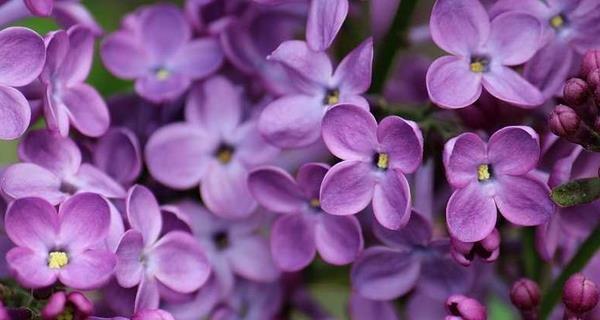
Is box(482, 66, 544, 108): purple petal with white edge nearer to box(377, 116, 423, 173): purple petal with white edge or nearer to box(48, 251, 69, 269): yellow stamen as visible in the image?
box(377, 116, 423, 173): purple petal with white edge

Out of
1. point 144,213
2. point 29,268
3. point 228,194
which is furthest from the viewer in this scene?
point 228,194

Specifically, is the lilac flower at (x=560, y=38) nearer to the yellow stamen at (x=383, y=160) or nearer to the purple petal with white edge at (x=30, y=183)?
the yellow stamen at (x=383, y=160)

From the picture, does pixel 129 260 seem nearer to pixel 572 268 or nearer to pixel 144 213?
pixel 144 213

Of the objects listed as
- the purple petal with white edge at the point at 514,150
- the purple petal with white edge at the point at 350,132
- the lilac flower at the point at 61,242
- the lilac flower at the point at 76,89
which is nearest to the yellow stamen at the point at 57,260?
the lilac flower at the point at 61,242

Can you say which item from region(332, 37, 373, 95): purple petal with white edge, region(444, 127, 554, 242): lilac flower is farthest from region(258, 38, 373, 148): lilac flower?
region(444, 127, 554, 242): lilac flower

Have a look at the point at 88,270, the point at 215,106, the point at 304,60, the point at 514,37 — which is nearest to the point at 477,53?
the point at 514,37
